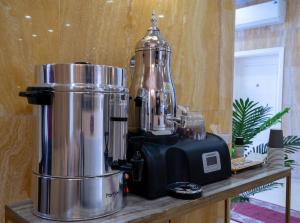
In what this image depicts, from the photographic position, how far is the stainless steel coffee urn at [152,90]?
1.25 m

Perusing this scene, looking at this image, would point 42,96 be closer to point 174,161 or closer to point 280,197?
point 174,161

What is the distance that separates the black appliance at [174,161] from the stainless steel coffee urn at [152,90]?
2.6 inches

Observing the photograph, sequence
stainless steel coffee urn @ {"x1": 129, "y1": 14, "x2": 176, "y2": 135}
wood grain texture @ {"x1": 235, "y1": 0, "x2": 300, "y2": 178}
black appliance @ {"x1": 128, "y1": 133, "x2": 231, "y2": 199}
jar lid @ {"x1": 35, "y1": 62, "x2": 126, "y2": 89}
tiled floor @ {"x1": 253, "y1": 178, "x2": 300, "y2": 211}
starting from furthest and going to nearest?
wood grain texture @ {"x1": 235, "y1": 0, "x2": 300, "y2": 178}
tiled floor @ {"x1": 253, "y1": 178, "x2": 300, "y2": 211}
stainless steel coffee urn @ {"x1": 129, "y1": 14, "x2": 176, "y2": 135}
black appliance @ {"x1": 128, "y1": 133, "x2": 231, "y2": 199}
jar lid @ {"x1": 35, "y1": 62, "x2": 126, "y2": 89}

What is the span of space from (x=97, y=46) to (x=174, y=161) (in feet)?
1.93

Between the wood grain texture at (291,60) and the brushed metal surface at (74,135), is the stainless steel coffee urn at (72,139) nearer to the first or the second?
the brushed metal surface at (74,135)

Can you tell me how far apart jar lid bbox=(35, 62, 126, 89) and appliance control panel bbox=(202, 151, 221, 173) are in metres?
0.55

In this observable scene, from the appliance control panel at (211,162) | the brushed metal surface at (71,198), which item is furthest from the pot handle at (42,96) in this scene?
the appliance control panel at (211,162)

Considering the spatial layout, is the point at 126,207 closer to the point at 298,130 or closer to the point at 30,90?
the point at 30,90

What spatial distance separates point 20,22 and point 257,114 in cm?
185

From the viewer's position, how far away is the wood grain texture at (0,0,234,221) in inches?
43.5

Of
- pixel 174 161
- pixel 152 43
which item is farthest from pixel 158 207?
pixel 152 43

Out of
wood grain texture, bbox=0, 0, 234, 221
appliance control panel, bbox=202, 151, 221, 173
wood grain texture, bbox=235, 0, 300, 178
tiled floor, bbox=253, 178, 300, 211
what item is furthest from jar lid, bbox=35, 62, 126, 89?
wood grain texture, bbox=235, 0, 300, 178

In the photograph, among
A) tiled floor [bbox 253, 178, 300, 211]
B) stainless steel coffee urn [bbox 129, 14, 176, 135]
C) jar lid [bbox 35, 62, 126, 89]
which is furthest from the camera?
tiled floor [bbox 253, 178, 300, 211]

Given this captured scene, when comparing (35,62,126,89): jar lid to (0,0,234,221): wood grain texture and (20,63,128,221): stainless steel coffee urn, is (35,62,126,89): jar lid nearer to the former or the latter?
(20,63,128,221): stainless steel coffee urn
